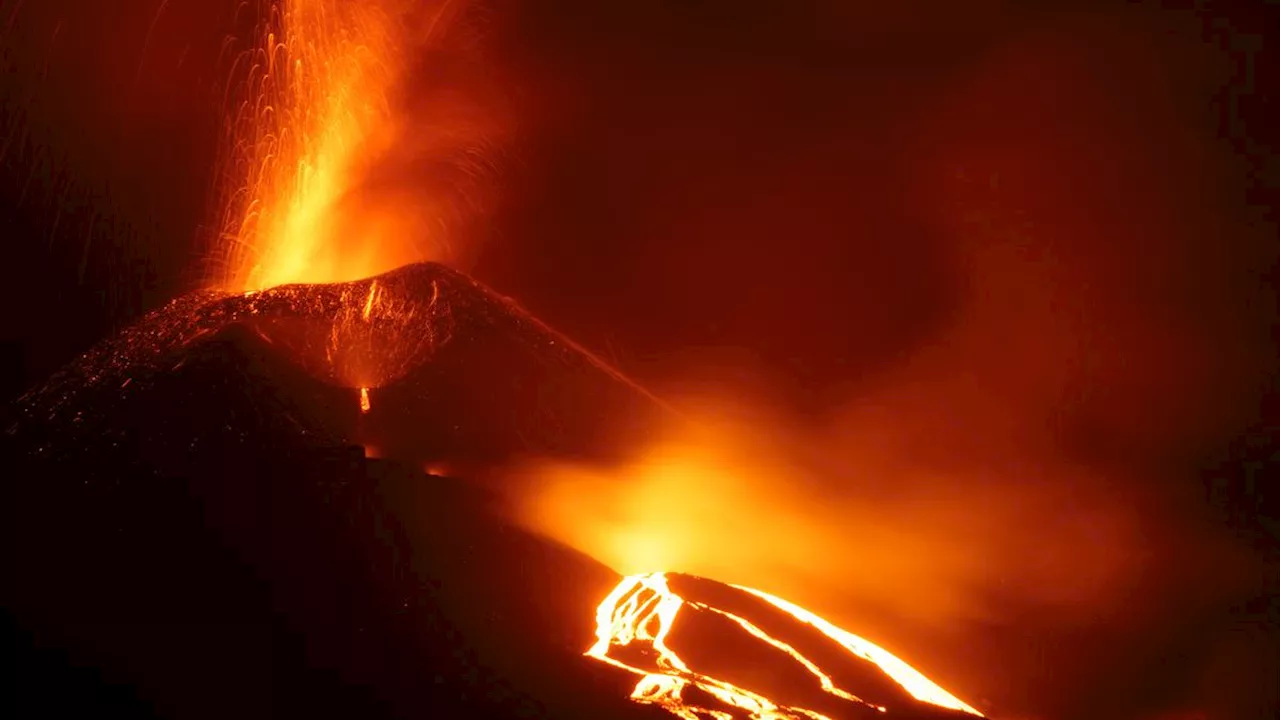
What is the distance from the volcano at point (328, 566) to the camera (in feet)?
24.3

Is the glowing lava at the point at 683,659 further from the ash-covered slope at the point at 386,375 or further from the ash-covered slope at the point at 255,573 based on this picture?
the ash-covered slope at the point at 386,375

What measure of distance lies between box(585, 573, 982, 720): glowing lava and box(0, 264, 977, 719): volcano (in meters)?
0.03

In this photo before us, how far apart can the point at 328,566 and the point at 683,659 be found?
3.17 m

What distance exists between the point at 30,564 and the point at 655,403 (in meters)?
7.88

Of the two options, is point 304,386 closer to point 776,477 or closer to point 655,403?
point 655,403

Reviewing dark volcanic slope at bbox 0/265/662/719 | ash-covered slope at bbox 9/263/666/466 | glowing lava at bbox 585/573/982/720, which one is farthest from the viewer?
ash-covered slope at bbox 9/263/666/466

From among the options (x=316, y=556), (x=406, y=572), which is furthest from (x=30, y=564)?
(x=406, y=572)

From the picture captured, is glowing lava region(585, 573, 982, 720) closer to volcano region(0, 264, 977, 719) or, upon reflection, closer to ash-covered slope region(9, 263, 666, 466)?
volcano region(0, 264, 977, 719)

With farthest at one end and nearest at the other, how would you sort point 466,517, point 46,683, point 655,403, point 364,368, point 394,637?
point 655,403, point 364,368, point 466,517, point 394,637, point 46,683

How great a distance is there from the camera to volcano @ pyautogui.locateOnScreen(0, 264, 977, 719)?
7398 mm

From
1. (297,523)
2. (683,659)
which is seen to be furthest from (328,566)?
(683,659)

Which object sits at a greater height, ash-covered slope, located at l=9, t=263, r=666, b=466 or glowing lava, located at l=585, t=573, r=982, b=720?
ash-covered slope, located at l=9, t=263, r=666, b=466

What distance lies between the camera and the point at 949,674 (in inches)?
454

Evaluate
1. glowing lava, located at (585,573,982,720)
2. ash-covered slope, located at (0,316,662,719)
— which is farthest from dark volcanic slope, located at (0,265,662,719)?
glowing lava, located at (585,573,982,720)
